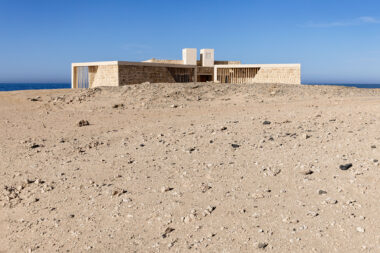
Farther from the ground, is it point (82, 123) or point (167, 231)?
point (82, 123)

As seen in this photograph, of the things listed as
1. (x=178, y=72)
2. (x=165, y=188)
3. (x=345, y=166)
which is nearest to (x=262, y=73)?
(x=178, y=72)

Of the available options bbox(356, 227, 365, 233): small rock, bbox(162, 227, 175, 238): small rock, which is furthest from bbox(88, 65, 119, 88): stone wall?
bbox(356, 227, 365, 233): small rock

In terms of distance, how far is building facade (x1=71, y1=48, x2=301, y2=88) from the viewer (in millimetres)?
23359

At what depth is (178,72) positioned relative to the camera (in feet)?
91.9

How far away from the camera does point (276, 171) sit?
530 cm

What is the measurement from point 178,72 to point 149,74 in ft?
11.8

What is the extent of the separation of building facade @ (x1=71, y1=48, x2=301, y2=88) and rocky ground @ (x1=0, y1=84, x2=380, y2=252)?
1406 centimetres

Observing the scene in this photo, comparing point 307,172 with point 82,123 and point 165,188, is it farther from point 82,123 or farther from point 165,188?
point 82,123

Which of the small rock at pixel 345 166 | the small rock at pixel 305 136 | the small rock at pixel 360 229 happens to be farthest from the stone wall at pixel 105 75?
the small rock at pixel 360 229

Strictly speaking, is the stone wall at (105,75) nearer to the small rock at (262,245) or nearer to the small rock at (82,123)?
the small rock at (82,123)

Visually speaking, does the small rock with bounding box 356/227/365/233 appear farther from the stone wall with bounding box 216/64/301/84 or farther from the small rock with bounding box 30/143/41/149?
the stone wall with bounding box 216/64/301/84

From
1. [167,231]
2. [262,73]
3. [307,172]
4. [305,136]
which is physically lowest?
[167,231]

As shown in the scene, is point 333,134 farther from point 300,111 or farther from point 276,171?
point 300,111

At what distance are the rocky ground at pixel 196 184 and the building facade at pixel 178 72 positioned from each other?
554 inches
